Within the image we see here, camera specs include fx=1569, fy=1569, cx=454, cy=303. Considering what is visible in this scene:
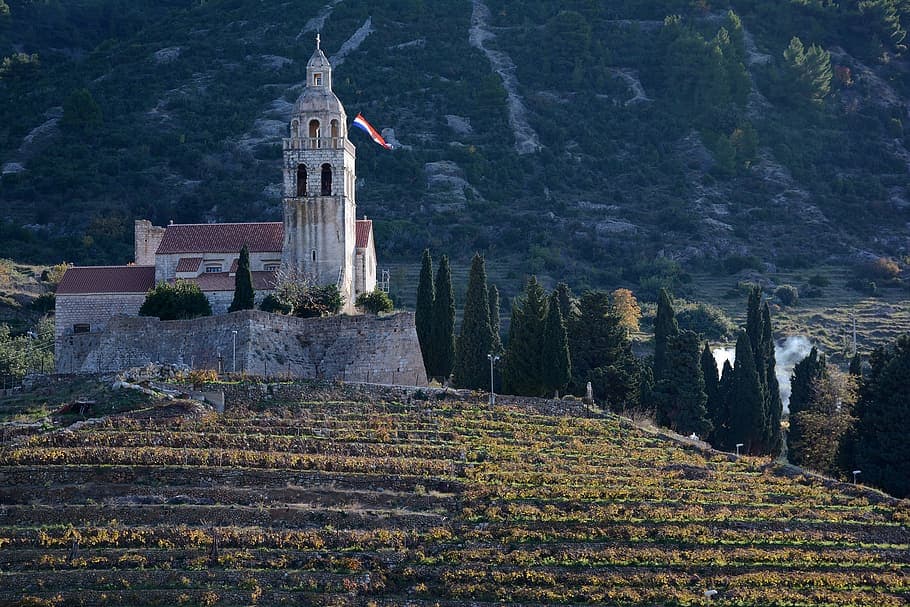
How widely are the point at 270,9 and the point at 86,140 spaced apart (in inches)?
1256

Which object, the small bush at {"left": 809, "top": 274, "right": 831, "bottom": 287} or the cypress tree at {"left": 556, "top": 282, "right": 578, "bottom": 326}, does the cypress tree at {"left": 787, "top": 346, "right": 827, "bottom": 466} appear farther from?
the small bush at {"left": 809, "top": 274, "right": 831, "bottom": 287}

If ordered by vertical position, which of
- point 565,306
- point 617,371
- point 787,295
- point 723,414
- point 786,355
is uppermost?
point 787,295

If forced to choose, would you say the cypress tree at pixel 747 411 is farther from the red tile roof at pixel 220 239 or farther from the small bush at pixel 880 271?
the small bush at pixel 880 271

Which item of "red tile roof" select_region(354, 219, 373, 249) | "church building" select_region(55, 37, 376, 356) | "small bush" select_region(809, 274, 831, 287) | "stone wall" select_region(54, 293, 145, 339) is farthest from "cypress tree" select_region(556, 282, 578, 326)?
"small bush" select_region(809, 274, 831, 287)

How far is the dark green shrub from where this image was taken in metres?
60.2

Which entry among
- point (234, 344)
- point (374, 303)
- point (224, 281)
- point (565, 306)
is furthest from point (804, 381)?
point (234, 344)

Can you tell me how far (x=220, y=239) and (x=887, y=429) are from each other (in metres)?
28.8

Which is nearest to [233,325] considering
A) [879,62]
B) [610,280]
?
[610,280]

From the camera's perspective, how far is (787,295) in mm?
96812

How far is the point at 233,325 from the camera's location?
188 ft

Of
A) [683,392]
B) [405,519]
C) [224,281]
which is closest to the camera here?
[405,519]

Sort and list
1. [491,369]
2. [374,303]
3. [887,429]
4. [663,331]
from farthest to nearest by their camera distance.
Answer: [663,331] → [374,303] → [491,369] → [887,429]

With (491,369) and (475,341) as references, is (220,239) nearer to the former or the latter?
(475,341)

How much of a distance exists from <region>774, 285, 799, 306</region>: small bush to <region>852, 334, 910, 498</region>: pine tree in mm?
42154
